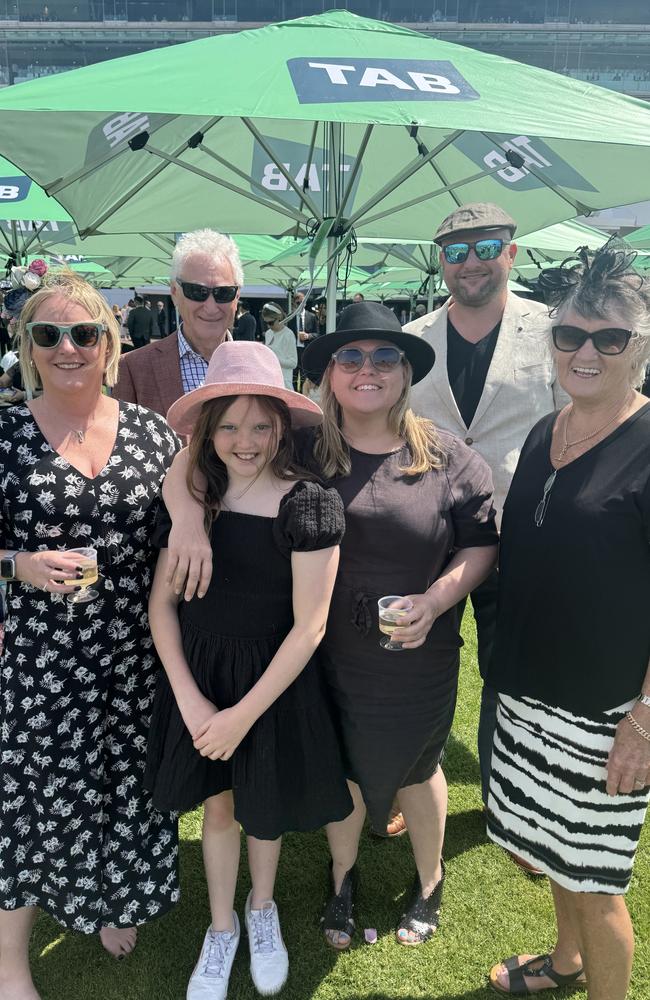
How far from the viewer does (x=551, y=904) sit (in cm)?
278

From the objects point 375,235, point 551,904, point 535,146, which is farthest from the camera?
point 375,235

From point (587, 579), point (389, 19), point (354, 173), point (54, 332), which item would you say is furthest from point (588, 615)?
point (389, 19)

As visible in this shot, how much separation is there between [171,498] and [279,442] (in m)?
0.37

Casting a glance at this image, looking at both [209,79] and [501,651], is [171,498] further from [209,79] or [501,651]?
[209,79]

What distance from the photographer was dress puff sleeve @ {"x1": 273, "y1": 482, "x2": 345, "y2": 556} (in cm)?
203

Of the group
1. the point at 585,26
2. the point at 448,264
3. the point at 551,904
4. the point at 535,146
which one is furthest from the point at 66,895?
the point at 585,26

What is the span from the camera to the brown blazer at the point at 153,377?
3100mm

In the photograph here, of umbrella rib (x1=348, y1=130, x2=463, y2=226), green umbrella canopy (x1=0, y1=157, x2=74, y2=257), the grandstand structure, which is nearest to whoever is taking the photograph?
umbrella rib (x1=348, y1=130, x2=463, y2=226)

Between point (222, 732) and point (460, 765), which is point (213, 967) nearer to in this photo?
point (222, 732)

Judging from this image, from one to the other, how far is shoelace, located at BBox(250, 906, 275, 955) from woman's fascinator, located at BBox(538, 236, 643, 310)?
2228 mm

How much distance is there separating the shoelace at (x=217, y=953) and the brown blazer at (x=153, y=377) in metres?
2.05

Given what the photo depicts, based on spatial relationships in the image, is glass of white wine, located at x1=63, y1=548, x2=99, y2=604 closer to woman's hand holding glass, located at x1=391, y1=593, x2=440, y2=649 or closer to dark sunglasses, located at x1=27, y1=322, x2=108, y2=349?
dark sunglasses, located at x1=27, y1=322, x2=108, y2=349

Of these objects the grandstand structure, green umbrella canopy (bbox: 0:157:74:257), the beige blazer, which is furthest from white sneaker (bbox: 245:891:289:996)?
the grandstand structure

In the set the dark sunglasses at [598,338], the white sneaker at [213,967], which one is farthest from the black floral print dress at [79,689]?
the dark sunglasses at [598,338]
